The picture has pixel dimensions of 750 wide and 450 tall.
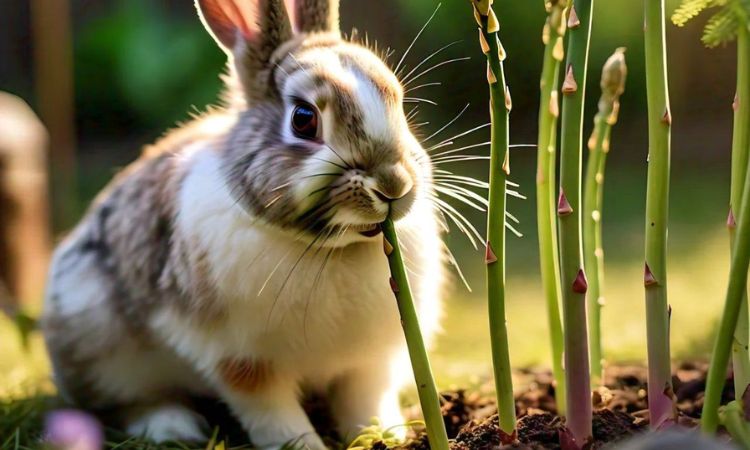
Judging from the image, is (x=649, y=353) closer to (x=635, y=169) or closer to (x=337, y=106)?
(x=337, y=106)

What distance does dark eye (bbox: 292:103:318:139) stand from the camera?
5.69 feet

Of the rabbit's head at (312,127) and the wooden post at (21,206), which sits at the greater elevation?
the rabbit's head at (312,127)

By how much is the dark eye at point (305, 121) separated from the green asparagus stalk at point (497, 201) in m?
0.40

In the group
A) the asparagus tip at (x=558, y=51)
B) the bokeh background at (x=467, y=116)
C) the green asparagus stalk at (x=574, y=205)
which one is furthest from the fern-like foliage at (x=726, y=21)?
the bokeh background at (x=467, y=116)

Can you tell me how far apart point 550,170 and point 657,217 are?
1.10 feet

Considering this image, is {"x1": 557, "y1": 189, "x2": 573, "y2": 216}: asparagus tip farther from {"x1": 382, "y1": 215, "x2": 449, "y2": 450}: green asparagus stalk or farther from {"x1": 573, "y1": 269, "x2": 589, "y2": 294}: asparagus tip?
{"x1": 382, "y1": 215, "x2": 449, "y2": 450}: green asparagus stalk

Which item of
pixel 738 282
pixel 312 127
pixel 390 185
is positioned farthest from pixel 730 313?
pixel 312 127

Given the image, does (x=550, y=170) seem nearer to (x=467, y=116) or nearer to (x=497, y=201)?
(x=497, y=201)

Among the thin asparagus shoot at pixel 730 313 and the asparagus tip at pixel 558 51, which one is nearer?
the thin asparagus shoot at pixel 730 313

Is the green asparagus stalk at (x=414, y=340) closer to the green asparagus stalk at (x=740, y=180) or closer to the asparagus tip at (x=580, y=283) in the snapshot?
the asparagus tip at (x=580, y=283)

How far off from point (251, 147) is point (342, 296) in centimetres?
34

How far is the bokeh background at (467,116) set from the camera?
10.4 ft

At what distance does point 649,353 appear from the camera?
1.57 metres

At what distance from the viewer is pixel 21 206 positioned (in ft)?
12.9
